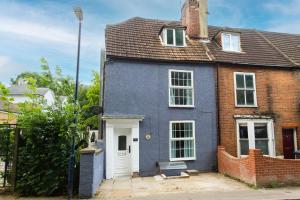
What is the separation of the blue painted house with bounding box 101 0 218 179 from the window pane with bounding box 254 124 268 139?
8.51 ft

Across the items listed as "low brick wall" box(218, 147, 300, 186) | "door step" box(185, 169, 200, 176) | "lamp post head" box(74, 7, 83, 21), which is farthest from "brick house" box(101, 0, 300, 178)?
"lamp post head" box(74, 7, 83, 21)

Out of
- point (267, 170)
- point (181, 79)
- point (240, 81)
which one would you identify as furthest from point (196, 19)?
point (267, 170)

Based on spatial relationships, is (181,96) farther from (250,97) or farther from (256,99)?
(256,99)

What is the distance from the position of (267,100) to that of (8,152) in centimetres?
1393

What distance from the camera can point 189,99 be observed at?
13.8 metres

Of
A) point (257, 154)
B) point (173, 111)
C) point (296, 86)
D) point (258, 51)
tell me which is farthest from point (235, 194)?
point (258, 51)

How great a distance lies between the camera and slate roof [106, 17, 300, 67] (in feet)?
45.0

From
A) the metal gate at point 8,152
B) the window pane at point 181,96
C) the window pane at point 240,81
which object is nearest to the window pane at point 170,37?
the window pane at point 181,96

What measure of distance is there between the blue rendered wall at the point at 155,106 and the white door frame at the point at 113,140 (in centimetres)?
31

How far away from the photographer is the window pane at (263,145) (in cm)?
1379

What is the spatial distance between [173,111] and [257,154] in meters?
5.09

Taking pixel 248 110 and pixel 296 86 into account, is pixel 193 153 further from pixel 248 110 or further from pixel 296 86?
pixel 296 86

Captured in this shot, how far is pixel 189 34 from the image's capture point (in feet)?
53.1

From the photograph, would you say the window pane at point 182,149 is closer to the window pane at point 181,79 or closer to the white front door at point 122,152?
the white front door at point 122,152
